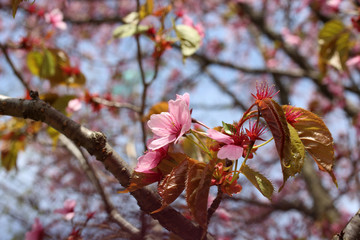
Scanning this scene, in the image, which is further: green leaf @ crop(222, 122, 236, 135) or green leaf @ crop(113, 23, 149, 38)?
green leaf @ crop(113, 23, 149, 38)

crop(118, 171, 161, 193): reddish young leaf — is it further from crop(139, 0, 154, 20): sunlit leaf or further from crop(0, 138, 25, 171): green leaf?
crop(0, 138, 25, 171): green leaf

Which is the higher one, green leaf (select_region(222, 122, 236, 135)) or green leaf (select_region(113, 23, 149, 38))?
green leaf (select_region(113, 23, 149, 38))

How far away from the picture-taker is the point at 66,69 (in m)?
1.79

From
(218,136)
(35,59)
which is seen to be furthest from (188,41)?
(35,59)

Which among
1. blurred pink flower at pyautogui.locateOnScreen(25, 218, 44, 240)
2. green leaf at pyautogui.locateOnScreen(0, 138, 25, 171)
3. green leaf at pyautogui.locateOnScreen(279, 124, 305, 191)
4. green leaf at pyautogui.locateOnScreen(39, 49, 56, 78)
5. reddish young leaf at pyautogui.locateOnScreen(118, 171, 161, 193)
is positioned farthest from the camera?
green leaf at pyautogui.locateOnScreen(39, 49, 56, 78)

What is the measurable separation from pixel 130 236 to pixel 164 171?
0.95 ft

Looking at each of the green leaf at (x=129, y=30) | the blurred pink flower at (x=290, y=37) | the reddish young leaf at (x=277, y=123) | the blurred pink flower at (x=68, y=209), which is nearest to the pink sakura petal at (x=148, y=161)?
the reddish young leaf at (x=277, y=123)

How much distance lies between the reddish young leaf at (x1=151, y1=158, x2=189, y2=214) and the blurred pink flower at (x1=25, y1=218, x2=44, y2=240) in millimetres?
704

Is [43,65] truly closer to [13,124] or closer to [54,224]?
[13,124]

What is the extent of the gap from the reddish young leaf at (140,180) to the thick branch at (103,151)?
50mm

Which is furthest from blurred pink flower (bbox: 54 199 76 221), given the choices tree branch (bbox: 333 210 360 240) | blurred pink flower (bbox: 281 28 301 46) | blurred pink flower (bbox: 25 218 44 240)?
blurred pink flower (bbox: 281 28 301 46)

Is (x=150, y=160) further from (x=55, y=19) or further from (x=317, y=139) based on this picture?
(x=55, y=19)

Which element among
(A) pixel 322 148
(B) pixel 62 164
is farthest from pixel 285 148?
(B) pixel 62 164

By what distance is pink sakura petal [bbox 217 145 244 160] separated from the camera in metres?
0.70
